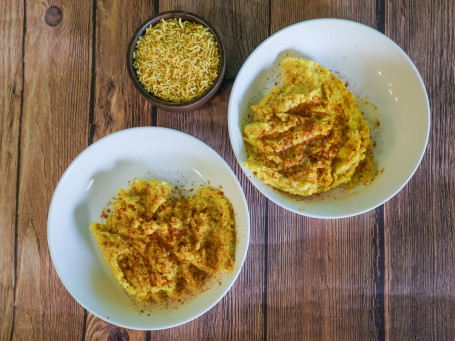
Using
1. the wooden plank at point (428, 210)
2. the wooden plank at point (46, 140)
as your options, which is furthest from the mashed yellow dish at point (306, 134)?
the wooden plank at point (46, 140)

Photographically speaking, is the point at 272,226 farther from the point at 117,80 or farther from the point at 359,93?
the point at 117,80

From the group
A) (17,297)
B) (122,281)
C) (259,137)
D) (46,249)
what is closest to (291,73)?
(259,137)

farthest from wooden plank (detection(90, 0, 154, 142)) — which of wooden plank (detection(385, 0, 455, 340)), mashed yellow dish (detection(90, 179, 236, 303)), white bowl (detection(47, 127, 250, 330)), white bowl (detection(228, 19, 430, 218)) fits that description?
wooden plank (detection(385, 0, 455, 340))

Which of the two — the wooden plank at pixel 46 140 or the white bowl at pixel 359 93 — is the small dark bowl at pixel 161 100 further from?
the wooden plank at pixel 46 140

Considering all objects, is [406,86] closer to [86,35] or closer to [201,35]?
[201,35]

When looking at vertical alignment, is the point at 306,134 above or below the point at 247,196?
above

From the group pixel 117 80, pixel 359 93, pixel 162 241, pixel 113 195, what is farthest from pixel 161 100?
pixel 359 93
